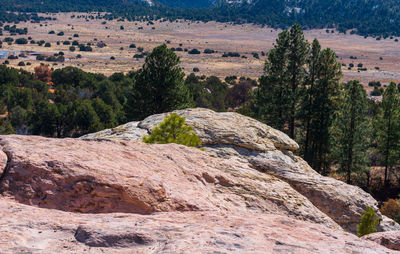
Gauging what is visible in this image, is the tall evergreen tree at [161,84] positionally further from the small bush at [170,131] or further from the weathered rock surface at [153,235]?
the weathered rock surface at [153,235]

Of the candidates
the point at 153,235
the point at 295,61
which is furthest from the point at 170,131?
the point at 295,61

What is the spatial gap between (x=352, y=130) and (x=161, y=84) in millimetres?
18950

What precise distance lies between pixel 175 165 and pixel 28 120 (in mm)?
41645

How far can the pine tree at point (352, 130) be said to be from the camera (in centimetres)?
3759

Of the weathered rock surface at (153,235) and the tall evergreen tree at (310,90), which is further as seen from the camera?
the tall evergreen tree at (310,90)

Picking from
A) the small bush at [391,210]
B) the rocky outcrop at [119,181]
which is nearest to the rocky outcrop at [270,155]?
the rocky outcrop at [119,181]

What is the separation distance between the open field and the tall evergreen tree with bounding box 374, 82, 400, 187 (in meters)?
59.5

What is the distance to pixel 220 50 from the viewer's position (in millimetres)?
153125

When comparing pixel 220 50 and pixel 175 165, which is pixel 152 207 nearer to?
pixel 175 165

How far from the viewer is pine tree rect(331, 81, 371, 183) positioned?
37594mm

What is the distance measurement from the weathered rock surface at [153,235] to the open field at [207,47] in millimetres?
91667

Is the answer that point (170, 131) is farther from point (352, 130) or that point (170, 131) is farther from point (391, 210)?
point (352, 130)

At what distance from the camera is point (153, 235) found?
22.1 feet

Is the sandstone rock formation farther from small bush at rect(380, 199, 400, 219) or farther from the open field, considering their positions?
the open field
